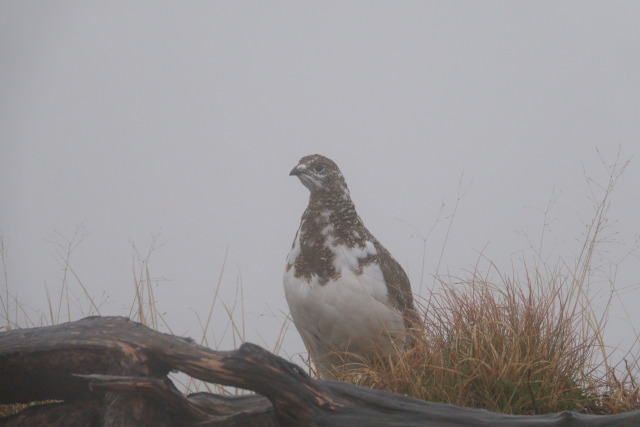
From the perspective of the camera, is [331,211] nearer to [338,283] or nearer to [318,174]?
[318,174]

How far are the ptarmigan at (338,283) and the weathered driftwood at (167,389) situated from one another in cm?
124

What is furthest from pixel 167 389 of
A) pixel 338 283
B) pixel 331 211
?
pixel 331 211

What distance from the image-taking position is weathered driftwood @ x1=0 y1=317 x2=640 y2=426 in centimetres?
243

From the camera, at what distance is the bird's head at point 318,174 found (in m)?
4.01

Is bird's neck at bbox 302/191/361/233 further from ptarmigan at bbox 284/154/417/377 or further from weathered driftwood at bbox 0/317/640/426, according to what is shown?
weathered driftwood at bbox 0/317/640/426

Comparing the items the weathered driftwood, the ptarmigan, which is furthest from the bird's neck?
the weathered driftwood

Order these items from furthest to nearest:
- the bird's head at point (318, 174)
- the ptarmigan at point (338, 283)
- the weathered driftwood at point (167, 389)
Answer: the bird's head at point (318, 174), the ptarmigan at point (338, 283), the weathered driftwood at point (167, 389)

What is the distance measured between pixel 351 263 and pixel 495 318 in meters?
0.79

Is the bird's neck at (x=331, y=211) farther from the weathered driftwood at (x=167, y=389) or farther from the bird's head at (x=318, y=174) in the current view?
the weathered driftwood at (x=167, y=389)

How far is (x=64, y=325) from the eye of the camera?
107 inches

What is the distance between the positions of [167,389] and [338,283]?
1557 millimetres

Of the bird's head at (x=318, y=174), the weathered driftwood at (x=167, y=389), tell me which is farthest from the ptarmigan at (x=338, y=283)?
the weathered driftwood at (x=167, y=389)

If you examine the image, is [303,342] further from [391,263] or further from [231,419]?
[231,419]

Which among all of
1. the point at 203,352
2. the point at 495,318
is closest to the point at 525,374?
the point at 495,318
